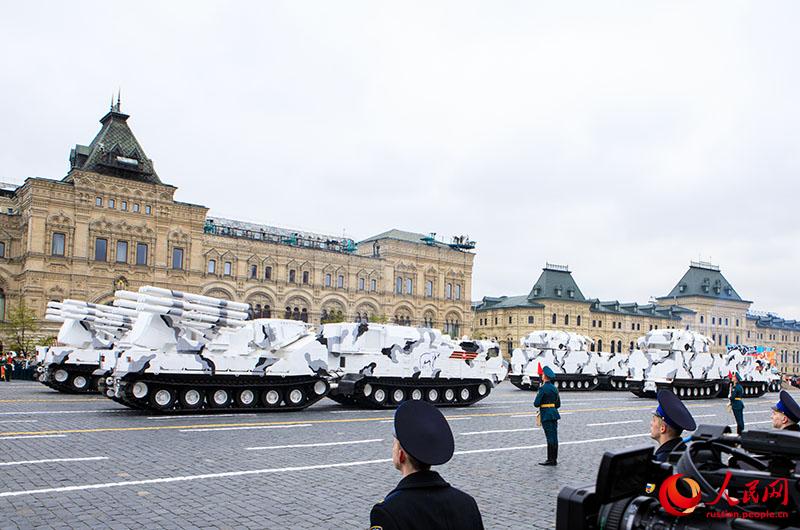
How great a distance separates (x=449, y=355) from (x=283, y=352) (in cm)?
614

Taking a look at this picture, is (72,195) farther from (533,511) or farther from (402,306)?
(533,511)

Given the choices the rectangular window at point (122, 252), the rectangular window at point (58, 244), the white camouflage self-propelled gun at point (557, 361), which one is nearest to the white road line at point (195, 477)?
the white camouflage self-propelled gun at point (557, 361)

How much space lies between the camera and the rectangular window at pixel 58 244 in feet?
165

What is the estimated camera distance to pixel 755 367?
38781 millimetres

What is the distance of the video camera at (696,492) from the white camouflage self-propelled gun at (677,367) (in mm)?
30132

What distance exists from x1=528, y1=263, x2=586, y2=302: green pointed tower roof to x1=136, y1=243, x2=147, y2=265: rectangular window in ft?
165

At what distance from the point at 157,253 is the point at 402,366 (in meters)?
36.9

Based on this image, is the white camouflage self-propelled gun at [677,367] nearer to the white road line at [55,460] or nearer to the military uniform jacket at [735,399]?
the military uniform jacket at [735,399]

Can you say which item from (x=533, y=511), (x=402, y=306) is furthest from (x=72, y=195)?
(x=533, y=511)

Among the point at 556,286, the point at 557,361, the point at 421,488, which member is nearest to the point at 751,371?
the point at 557,361

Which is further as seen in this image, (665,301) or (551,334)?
(665,301)

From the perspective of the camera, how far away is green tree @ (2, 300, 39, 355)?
43.5 metres

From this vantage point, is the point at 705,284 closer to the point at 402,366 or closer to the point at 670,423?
the point at 402,366

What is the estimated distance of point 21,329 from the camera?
45.0 metres
